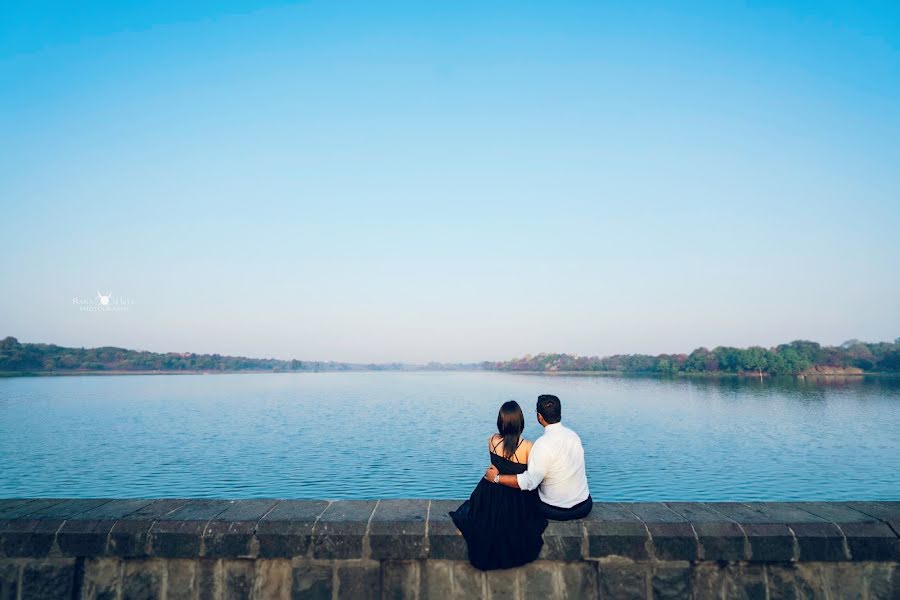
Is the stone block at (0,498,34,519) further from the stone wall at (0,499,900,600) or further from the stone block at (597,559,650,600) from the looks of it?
the stone block at (597,559,650,600)

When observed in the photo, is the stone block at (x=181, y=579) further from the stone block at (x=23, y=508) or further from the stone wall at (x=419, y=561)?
the stone block at (x=23, y=508)

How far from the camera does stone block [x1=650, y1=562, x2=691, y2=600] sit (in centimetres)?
450

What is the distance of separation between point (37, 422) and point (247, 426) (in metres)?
20.6

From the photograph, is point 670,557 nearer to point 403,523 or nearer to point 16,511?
point 403,523

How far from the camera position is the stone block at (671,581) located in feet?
14.8

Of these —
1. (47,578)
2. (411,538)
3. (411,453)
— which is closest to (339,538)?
(411,538)

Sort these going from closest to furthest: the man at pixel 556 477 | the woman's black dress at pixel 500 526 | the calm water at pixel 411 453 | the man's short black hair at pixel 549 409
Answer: the woman's black dress at pixel 500 526 → the man at pixel 556 477 → the man's short black hair at pixel 549 409 → the calm water at pixel 411 453

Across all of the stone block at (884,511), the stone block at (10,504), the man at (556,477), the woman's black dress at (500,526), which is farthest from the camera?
the stone block at (10,504)

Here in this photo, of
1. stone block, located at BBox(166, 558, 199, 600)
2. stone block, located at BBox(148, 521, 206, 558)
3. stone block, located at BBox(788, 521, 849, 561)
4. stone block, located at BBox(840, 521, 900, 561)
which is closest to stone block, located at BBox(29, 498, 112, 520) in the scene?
stone block, located at BBox(148, 521, 206, 558)

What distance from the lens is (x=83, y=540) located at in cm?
454

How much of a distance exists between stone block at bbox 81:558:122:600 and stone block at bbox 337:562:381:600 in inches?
76.5

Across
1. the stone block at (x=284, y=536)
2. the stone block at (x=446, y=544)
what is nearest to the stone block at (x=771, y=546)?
the stone block at (x=446, y=544)

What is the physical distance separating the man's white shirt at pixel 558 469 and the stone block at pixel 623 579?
584mm

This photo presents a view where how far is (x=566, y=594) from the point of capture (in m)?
4.51
